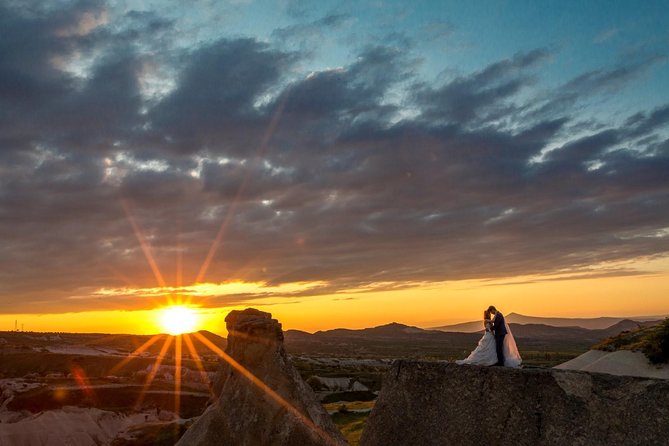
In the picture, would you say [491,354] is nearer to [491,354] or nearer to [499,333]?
[491,354]

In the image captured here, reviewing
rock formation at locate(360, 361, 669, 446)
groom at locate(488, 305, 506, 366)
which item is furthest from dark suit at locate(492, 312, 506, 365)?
rock formation at locate(360, 361, 669, 446)

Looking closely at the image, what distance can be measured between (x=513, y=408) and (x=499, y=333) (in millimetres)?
2119

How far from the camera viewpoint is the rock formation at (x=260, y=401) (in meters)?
15.1

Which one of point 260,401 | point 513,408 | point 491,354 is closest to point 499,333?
point 491,354

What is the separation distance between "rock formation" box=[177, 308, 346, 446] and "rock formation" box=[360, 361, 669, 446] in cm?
405

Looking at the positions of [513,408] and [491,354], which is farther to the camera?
[491,354]

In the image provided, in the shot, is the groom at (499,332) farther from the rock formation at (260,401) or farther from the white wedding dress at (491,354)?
the rock formation at (260,401)

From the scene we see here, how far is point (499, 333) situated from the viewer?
36.9 ft

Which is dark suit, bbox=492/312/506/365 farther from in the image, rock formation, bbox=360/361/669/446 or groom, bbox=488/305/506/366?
rock formation, bbox=360/361/669/446

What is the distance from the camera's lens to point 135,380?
92.1m

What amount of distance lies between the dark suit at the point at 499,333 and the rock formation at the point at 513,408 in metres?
1.16

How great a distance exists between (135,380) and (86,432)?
32002mm

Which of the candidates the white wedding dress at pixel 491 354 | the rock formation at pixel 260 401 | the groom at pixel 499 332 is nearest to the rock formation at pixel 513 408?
the white wedding dress at pixel 491 354

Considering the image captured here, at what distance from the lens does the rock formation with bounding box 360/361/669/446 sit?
328 inches
